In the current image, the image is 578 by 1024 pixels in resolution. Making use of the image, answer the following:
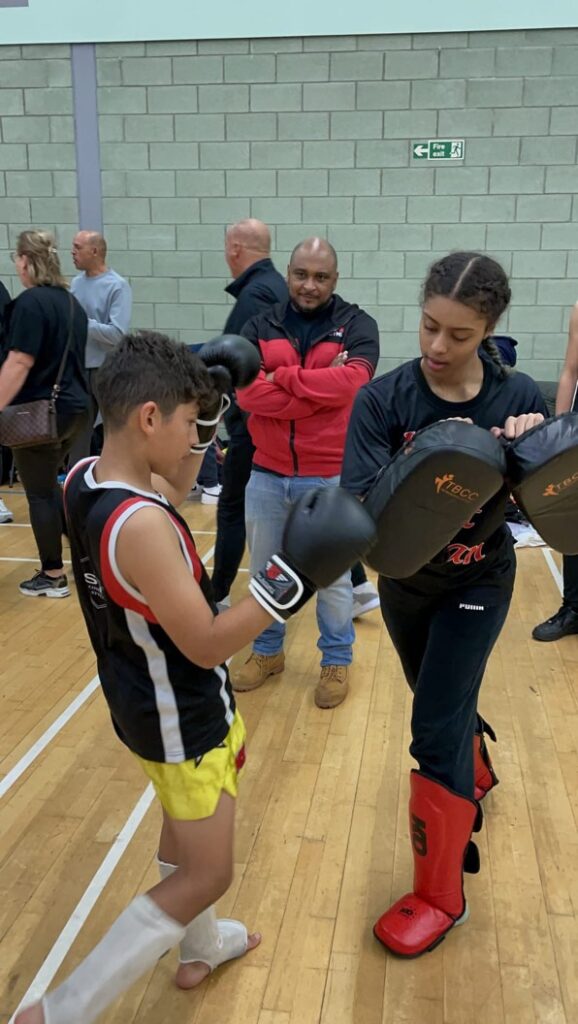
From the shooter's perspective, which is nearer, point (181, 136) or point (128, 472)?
point (128, 472)

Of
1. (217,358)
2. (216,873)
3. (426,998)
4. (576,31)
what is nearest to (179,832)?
(216,873)

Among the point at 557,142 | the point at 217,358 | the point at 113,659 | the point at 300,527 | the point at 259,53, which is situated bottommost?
the point at 113,659

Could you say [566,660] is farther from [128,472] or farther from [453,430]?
[128,472]

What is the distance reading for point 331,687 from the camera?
8.86 feet

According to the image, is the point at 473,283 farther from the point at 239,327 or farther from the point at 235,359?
the point at 239,327

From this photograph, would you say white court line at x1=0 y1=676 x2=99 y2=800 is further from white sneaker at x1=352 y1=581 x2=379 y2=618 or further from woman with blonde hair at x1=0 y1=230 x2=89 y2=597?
white sneaker at x1=352 y1=581 x2=379 y2=618

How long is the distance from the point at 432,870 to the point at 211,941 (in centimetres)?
46

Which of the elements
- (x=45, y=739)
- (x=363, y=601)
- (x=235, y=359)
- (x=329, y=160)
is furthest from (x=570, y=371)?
(x=329, y=160)

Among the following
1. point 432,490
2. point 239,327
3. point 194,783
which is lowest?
point 194,783

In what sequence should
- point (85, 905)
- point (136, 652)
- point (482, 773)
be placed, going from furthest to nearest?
point (482, 773), point (85, 905), point (136, 652)

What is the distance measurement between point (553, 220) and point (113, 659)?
17.0 feet

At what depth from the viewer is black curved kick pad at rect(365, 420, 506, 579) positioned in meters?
1.29

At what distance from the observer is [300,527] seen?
3.61 feet

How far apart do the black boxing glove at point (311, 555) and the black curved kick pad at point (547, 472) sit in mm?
397
